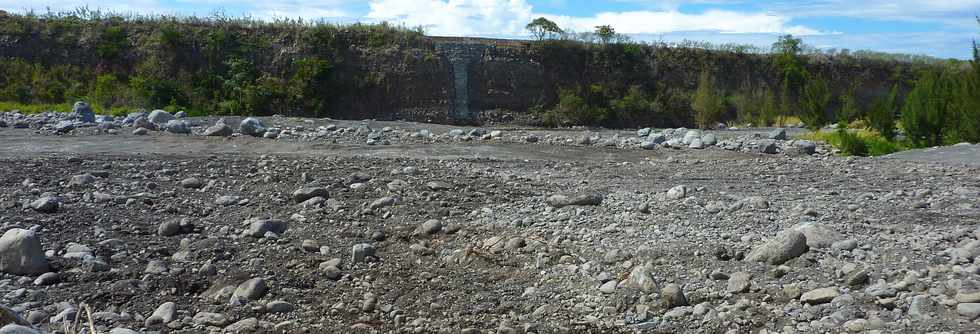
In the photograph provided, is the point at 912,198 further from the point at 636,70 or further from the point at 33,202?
the point at 636,70

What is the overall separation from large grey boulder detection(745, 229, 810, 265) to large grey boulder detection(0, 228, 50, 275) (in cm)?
437

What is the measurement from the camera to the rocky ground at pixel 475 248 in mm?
4531

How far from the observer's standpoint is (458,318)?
4.65m

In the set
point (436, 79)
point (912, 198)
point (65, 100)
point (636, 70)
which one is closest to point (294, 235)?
point (912, 198)

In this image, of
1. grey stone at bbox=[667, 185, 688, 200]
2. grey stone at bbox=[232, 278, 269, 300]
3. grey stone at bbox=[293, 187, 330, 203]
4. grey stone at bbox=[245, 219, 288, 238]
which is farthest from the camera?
grey stone at bbox=[293, 187, 330, 203]

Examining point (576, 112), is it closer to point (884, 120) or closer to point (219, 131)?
point (884, 120)

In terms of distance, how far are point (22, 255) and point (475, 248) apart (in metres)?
2.84

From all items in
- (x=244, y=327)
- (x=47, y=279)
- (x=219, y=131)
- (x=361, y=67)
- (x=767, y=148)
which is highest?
(x=361, y=67)

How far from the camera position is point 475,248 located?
5633 millimetres

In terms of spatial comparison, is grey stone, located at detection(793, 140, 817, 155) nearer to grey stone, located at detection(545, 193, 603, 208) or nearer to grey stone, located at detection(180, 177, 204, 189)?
grey stone, located at detection(545, 193, 603, 208)

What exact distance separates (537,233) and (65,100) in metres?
21.1

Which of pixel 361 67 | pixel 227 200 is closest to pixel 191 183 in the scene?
pixel 227 200

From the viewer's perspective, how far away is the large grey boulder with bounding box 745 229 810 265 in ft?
16.4

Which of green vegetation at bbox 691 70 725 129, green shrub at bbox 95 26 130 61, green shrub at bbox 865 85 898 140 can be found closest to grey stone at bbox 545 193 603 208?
green shrub at bbox 865 85 898 140
